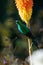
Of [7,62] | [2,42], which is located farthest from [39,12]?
[7,62]

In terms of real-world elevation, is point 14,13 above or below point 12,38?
above

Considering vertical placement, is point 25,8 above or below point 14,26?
above

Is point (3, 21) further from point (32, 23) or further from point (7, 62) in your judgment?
point (7, 62)

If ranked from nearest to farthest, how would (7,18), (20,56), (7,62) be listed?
(7,62) → (20,56) → (7,18)

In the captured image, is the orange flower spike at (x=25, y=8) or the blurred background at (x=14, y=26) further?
the blurred background at (x=14, y=26)

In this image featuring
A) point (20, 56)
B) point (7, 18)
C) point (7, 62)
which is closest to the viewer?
point (7, 62)

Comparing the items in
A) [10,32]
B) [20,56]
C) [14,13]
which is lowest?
[20,56]

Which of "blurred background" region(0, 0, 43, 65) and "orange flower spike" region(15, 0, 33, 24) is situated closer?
"orange flower spike" region(15, 0, 33, 24)

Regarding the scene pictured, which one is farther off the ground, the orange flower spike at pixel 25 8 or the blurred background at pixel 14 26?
the orange flower spike at pixel 25 8

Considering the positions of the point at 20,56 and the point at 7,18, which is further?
the point at 7,18

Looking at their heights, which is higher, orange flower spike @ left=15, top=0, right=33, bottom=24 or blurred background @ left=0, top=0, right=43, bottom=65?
orange flower spike @ left=15, top=0, right=33, bottom=24

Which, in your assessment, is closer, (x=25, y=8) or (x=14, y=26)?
(x=25, y=8)
